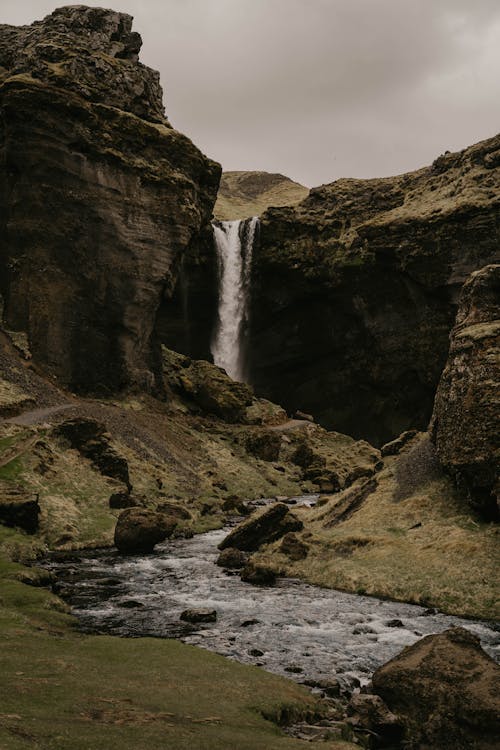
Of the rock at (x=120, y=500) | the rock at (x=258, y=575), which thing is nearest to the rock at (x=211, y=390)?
the rock at (x=120, y=500)

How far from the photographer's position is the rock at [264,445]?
90688 millimetres

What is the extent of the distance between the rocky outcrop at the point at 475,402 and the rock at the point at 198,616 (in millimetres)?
16913

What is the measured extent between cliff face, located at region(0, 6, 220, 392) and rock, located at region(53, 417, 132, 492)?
25.8 m

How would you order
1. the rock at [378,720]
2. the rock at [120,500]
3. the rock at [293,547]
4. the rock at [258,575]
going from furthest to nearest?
the rock at [120,500]
the rock at [293,547]
the rock at [258,575]
the rock at [378,720]

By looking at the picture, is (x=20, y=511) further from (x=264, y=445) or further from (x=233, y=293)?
(x=233, y=293)

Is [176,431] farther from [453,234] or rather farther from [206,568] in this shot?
[453,234]

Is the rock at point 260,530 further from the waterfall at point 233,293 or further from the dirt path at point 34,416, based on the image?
the waterfall at point 233,293

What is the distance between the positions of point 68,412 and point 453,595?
48486mm

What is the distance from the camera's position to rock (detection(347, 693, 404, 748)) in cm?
1634

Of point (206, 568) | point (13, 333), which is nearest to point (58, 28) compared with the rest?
point (13, 333)

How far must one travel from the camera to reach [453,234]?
9850 cm

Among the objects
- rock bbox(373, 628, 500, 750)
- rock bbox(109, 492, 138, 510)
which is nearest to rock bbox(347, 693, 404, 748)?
rock bbox(373, 628, 500, 750)

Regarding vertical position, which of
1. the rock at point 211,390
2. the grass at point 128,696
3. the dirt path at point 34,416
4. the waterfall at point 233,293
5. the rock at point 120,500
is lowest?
the rock at point 120,500

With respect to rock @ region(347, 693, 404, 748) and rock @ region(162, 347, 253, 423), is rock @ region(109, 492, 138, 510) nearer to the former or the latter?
rock @ region(347, 693, 404, 748)
